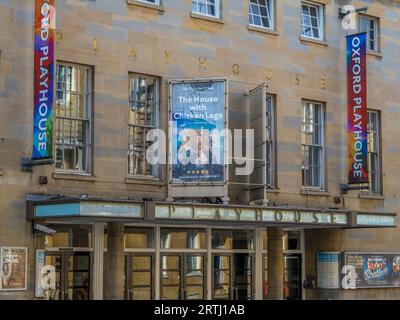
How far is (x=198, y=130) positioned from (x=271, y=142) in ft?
10.5

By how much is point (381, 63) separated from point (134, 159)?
9.64m

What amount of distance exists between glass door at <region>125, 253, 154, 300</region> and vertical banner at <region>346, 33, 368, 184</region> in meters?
6.66

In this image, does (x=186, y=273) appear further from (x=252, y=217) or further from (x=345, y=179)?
(x=345, y=179)

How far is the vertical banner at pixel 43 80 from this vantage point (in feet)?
50.9

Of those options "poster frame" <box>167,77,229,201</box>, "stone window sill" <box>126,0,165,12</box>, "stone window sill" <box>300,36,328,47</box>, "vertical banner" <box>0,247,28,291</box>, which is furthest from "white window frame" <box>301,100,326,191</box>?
"vertical banner" <box>0,247,28,291</box>

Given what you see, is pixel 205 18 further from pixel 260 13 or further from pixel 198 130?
pixel 198 130

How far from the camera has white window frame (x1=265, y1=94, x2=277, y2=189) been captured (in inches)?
819

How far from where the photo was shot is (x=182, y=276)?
19500mm

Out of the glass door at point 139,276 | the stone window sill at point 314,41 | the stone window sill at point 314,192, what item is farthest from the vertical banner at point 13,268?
the stone window sill at point 314,41

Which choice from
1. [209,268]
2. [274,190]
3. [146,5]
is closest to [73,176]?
[146,5]

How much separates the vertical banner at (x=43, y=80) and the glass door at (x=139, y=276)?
13.3 ft

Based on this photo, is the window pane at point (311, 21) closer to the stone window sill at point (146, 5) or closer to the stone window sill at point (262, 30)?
the stone window sill at point (262, 30)

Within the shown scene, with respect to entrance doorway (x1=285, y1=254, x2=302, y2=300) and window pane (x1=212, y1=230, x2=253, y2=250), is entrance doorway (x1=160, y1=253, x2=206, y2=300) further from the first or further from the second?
entrance doorway (x1=285, y1=254, x2=302, y2=300)

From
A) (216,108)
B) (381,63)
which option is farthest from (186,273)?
(381,63)
